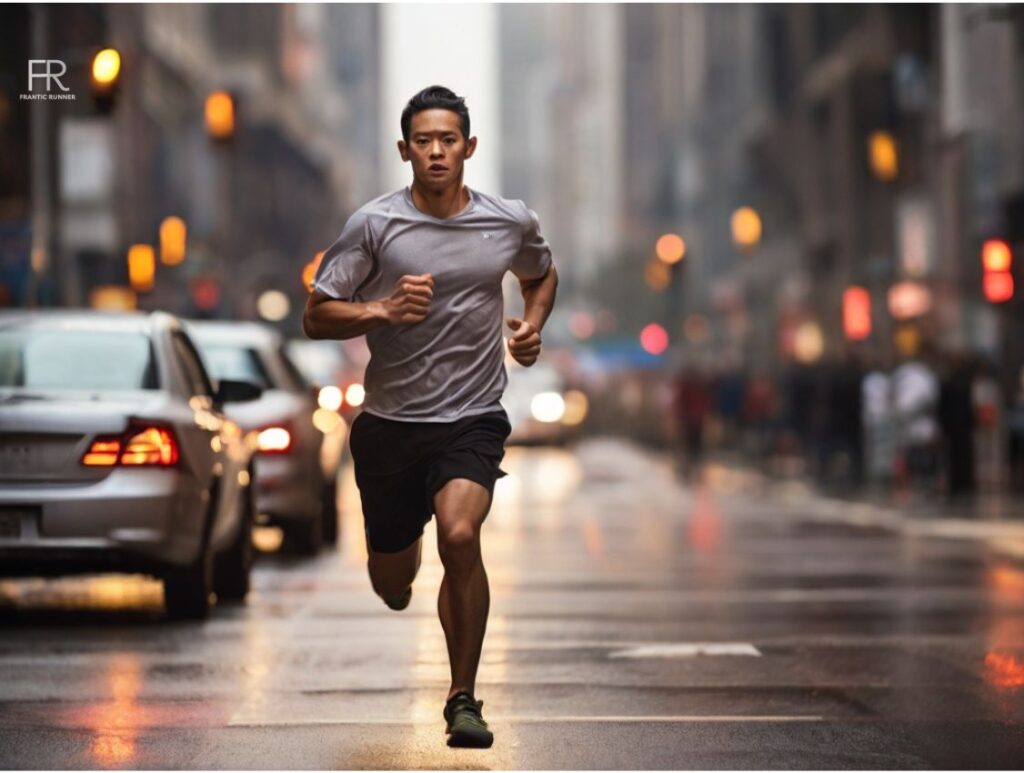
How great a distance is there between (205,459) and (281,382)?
15.7 feet

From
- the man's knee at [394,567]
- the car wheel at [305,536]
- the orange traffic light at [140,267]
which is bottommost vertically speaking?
the car wheel at [305,536]

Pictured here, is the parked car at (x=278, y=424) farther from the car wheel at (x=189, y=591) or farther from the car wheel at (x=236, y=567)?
the car wheel at (x=189, y=591)

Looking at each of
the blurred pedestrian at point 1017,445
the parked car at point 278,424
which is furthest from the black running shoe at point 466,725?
the blurred pedestrian at point 1017,445

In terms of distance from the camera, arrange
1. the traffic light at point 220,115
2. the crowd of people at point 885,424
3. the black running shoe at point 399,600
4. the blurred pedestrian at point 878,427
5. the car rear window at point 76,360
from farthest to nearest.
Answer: the blurred pedestrian at point 878,427
the traffic light at point 220,115
the crowd of people at point 885,424
the car rear window at point 76,360
the black running shoe at point 399,600

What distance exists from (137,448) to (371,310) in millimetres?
4335

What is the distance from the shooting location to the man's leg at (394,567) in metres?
8.27

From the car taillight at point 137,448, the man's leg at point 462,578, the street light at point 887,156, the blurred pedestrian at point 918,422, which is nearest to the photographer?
the man's leg at point 462,578

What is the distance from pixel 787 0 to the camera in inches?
2687

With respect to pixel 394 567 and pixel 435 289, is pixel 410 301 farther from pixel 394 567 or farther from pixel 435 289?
pixel 394 567

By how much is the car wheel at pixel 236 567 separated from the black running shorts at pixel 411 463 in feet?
17.7

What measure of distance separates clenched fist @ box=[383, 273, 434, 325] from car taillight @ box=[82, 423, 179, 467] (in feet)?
14.2

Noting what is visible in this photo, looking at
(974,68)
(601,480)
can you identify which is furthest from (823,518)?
(974,68)

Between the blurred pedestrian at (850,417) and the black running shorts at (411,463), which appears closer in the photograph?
the black running shorts at (411,463)

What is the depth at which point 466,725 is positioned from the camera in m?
7.50
